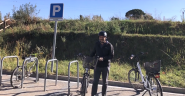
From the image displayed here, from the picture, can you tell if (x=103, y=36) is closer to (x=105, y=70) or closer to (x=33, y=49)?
(x=105, y=70)

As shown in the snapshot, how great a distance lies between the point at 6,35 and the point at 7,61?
590 centimetres

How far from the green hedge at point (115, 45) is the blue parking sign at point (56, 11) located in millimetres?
3954

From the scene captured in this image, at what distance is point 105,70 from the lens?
455 cm

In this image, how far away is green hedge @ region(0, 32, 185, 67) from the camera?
32.2 feet

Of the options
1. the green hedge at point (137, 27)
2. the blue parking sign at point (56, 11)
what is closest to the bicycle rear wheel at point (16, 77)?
the blue parking sign at point (56, 11)

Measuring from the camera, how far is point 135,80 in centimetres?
601

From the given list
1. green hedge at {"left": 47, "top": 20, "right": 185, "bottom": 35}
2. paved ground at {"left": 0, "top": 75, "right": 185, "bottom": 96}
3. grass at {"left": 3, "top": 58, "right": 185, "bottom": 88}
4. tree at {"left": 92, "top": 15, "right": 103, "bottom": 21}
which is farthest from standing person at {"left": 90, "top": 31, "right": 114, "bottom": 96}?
tree at {"left": 92, "top": 15, "right": 103, "bottom": 21}

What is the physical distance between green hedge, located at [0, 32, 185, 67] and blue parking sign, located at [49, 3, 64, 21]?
395cm

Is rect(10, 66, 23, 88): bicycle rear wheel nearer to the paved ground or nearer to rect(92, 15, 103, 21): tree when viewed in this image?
the paved ground

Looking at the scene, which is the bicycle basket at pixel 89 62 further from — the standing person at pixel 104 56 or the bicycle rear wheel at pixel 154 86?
the bicycle rear wheel at pixel 154 86

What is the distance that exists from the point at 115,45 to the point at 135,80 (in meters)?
5.26

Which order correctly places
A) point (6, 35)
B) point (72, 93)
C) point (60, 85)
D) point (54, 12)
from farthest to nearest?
point (6, 35)
point (54, 12)
point (60, 85)
point (72, 93)

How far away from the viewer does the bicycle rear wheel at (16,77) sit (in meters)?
5.92

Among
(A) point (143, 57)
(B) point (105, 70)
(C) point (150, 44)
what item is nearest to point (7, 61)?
(B) point (105, 70)
